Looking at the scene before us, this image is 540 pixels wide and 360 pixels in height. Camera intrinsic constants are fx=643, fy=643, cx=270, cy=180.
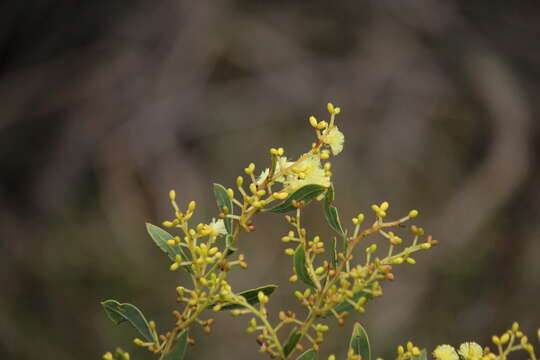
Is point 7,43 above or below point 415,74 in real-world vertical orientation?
below

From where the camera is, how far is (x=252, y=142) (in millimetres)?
3307

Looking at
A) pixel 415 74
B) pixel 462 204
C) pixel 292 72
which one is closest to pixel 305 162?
pixel 462 204

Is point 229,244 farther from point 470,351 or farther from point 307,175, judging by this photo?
point 470,351

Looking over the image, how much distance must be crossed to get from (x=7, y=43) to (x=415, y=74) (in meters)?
2.13

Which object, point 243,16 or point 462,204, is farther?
point 243,16

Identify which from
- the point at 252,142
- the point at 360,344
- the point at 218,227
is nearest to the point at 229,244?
the point at 218,227

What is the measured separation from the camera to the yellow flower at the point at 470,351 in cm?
48

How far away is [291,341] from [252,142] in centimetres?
284

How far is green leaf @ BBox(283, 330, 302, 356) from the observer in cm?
48

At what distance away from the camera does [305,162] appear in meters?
0.48

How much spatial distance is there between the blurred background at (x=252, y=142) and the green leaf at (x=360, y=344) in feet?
7.00

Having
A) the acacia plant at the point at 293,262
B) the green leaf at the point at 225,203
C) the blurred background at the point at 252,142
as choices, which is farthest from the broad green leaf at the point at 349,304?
the blurred background at the point at 252,142

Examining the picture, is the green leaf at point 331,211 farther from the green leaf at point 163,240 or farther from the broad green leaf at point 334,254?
the green leaf at point 163,240

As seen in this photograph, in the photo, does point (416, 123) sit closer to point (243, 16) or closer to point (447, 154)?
point (447, 154)
